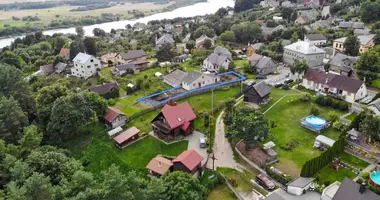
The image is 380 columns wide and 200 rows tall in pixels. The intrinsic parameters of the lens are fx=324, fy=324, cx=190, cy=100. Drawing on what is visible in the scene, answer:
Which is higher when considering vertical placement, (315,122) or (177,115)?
(177,115)

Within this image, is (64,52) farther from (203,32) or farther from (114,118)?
(114,118)

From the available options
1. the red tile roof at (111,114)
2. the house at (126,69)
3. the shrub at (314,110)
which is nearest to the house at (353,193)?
the shrub at (314,110)

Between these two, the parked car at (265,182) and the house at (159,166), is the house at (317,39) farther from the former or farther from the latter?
the house at (159,166)

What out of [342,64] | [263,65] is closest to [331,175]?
[263,65]

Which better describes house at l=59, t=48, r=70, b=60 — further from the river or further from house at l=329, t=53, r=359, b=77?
house at l=329, t=53, r=359, b=77

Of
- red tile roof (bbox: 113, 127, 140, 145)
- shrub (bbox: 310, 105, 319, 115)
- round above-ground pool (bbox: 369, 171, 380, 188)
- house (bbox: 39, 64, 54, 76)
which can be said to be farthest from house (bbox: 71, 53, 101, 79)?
round above-ground pool (bbox: 369, 171, 380, 188)

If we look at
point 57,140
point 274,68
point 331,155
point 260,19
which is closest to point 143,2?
point 260,19
